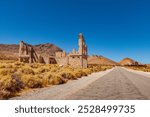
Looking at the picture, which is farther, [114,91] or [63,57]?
[63,57]

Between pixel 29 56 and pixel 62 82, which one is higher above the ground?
pixel 29 56

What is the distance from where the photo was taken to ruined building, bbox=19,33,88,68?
54.2 metres

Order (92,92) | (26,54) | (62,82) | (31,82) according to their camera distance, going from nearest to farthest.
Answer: (92,92), (31,82), (62,82), (26,54)

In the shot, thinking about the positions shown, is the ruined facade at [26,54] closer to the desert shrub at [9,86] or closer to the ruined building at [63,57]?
the ruined building at [63,57]

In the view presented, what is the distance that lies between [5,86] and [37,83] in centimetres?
375

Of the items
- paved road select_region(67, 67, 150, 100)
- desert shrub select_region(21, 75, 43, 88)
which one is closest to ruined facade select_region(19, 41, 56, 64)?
paved road select_region(67, 67, 150, 100)

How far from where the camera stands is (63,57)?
63.6m

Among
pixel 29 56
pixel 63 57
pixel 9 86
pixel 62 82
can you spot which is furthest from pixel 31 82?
pixel 29 56

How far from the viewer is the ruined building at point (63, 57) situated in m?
54.2

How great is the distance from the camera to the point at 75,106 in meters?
8.09

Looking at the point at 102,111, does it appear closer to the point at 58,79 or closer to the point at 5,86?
the point at 5,86

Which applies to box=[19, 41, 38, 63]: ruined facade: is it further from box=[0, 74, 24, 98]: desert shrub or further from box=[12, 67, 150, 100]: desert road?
box=[0, 74, 24, 98]: desert shrub

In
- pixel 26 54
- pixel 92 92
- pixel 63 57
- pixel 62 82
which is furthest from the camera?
pixel 26 54

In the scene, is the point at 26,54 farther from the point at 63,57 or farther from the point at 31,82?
the point at 31,82
